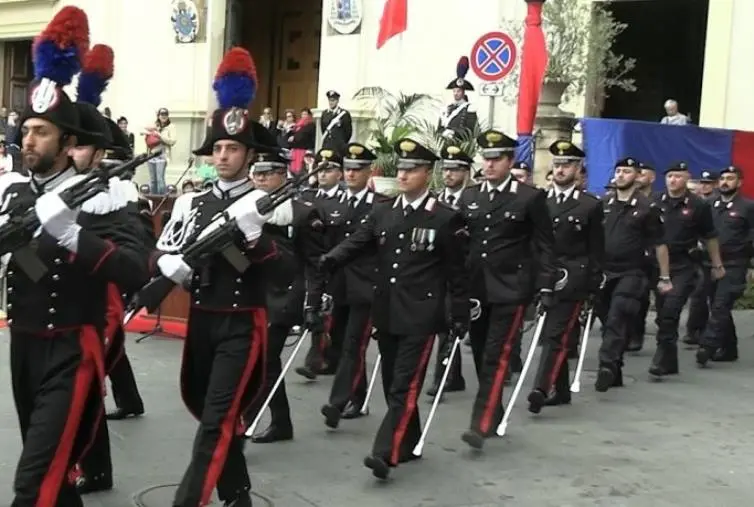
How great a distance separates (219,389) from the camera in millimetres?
5410

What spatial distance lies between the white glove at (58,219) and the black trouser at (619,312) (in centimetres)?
610

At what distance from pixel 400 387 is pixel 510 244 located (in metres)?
1.87

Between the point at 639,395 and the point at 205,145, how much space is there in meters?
5.34

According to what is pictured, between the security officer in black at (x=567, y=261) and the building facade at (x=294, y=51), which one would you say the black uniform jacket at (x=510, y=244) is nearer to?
the security officer in black at (x=567, y=261)

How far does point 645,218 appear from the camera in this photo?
9.94 meters

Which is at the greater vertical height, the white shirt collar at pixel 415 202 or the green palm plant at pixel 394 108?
A: the green palm plant at pixel 394 108

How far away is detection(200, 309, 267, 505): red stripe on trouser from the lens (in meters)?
5.36

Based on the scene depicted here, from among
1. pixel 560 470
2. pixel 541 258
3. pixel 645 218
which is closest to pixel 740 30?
pixel 645 218

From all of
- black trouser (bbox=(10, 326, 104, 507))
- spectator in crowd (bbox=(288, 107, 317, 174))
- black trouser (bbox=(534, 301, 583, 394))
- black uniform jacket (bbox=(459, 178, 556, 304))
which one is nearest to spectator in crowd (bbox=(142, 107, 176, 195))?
spectator in crowd (bbox=(288, 107, 317, 174))

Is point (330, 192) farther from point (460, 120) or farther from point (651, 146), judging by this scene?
point (651, 146)

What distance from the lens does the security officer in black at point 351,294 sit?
8.11 meters

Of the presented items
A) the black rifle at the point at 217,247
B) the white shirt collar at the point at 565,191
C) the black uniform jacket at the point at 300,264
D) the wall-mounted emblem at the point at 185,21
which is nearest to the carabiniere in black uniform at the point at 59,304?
the black rifle at the point at 217,247

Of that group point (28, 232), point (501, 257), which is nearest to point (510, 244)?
point (501, 257)

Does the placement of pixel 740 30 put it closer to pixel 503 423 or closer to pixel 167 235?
pixel 503 423
